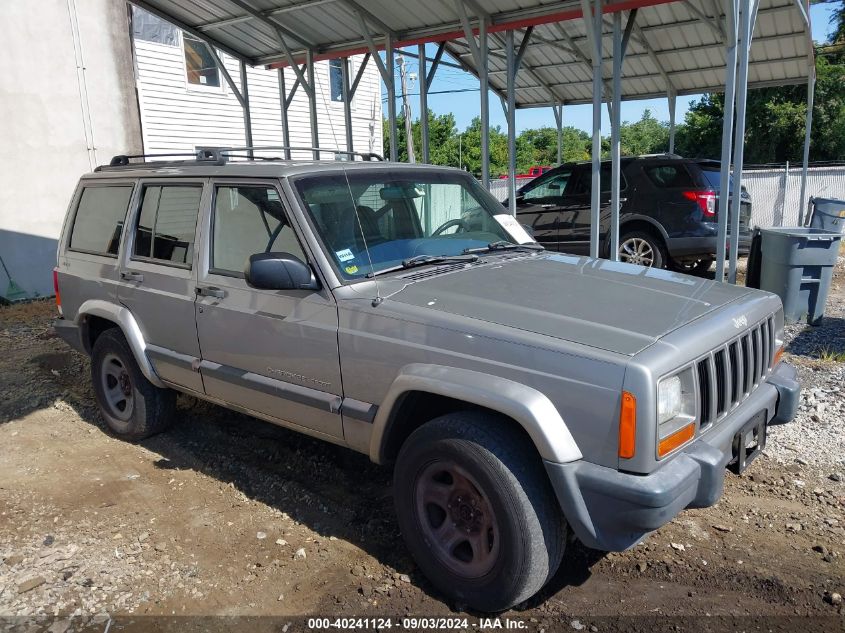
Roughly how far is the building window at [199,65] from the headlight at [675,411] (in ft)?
48.1

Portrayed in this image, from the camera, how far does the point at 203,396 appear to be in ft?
13.9

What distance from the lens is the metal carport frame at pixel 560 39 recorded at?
7613mm

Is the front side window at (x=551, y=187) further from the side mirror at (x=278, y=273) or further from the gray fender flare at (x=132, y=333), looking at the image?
the side mirror at (x=278, y=273)

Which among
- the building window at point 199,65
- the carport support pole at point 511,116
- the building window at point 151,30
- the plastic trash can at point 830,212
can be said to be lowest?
the plastic trash can at point 830,212

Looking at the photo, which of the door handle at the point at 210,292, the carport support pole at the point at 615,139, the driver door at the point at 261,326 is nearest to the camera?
the driver door at the point at 261,326

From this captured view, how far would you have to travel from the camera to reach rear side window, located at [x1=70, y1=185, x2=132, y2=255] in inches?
187

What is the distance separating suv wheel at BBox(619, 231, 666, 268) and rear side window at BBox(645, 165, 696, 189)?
74 cm

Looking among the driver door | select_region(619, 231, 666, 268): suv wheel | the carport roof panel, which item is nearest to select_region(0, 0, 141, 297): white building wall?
the carport roof panel

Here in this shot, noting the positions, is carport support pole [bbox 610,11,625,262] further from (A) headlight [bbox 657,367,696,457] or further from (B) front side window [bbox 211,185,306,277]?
(A) headlight [bbox 657,367,696,457]

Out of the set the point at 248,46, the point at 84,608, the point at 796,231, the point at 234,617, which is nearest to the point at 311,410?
the point at 234,617

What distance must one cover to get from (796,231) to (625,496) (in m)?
5.84

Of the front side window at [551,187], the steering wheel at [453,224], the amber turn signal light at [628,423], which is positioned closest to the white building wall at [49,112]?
the front side window at [551,187]

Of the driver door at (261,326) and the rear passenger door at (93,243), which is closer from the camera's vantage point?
the driver door at (261,326)

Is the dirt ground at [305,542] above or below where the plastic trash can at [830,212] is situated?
below
